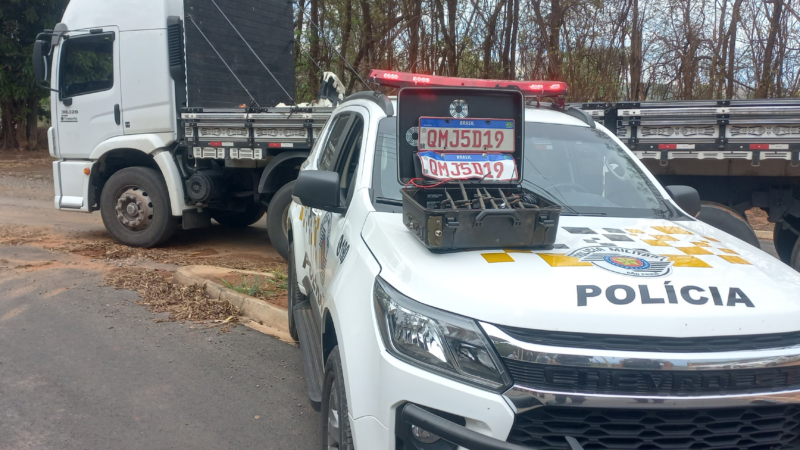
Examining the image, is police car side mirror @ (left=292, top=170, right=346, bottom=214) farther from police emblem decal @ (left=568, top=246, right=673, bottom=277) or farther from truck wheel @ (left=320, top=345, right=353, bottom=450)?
police emblem decal @ (left=568, top=246, right=673, bottom=277)

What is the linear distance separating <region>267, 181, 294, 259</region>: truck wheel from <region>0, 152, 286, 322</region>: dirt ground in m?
0.30

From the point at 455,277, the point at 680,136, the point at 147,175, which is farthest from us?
the point at 147,175

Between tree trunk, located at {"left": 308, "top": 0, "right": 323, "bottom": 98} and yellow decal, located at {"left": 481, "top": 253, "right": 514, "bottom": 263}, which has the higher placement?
tree trunk, located at {"left": 308, "top": 0, "right": 323, "bottom": 98}

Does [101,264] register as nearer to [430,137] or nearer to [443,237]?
[430,137]

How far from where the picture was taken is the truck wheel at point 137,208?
28.8 ft

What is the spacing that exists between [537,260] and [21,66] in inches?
924

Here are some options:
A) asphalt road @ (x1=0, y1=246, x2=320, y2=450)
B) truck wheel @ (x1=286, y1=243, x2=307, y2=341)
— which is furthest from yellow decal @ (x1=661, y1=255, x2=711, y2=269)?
truck wheel @ (x1=286, y1=243, x2=307, y2=341)

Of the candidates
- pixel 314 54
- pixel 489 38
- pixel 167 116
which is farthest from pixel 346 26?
pixel 167 116

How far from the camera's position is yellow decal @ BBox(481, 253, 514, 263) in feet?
8.19

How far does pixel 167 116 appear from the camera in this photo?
27.8 ft

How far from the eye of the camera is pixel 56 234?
9.80 m

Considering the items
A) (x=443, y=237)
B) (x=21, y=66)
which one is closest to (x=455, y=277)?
(x=443, y=237)

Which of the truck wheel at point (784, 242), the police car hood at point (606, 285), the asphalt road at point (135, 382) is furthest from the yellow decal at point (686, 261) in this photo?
the truck wheel at point (784, 242)

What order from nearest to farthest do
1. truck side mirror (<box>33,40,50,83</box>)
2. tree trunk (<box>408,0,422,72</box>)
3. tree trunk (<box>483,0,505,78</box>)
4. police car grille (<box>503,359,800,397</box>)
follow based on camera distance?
police car grille (<box>503,359,800,397</box>) < truck side mirror (<box>33,40,50,83</box>) < tree trunk (<box>483,0,505,78</box>) < tree trunk (<box>408,0,422,72</box>)
